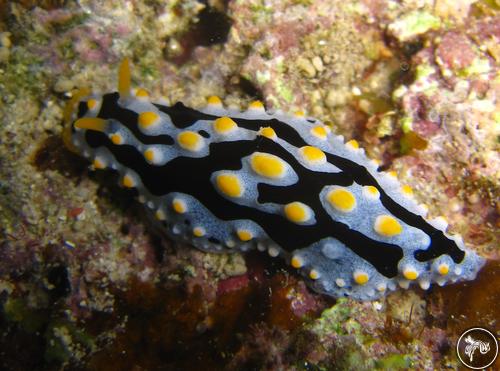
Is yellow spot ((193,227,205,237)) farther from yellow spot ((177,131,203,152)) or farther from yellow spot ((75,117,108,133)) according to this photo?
yellow spot ((75,117,108,133))

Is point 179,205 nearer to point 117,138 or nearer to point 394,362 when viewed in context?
point 117,138

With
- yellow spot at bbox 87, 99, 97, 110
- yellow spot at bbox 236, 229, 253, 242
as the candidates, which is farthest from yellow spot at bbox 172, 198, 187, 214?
yellow spot at bbox 87, 99, 97, 110

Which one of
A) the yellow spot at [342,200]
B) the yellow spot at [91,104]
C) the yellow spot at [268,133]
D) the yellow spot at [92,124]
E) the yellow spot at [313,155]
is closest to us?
the yellow spot at [342,200]

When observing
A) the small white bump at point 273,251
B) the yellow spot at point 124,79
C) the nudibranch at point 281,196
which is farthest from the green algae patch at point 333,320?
the yellow spot at point 124,79

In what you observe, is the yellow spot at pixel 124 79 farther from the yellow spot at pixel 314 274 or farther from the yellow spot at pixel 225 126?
the yellow spot at pixel 314 274

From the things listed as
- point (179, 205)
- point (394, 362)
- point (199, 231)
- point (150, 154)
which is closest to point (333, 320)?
point (394, 362)

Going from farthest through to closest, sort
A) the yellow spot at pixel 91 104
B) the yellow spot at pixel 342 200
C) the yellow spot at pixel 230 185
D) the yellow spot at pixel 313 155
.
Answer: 1. the yellow spot at pixel 91 104
2. the yellow spot at pixel 313 155
3. the yellow spot at pixel 230 185
4. the yellow spot at pixel 342 200

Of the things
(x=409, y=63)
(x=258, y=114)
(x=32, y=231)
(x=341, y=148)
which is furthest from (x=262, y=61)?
(x=32, y=231)
